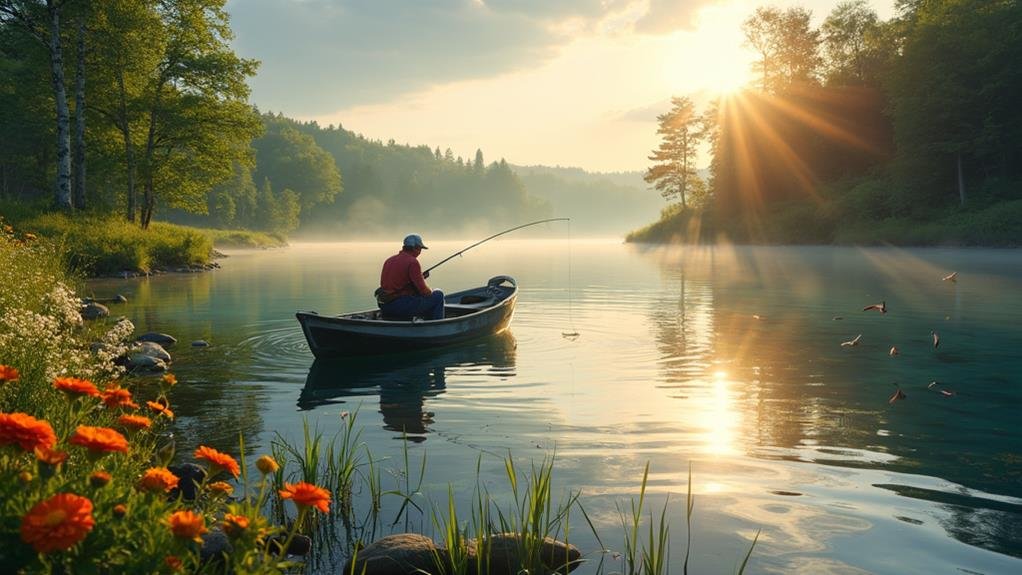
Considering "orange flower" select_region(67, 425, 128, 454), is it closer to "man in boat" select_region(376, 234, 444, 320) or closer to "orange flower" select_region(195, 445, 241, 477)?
"orange flower" select_region(195, 445, 241, 477)

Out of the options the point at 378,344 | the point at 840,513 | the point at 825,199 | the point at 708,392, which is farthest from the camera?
the point at 825,199

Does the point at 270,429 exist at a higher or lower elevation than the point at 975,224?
lower

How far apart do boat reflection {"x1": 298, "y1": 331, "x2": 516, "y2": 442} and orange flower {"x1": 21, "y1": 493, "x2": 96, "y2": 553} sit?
20.9 feet

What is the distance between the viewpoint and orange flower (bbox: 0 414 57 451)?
2510 millimetres

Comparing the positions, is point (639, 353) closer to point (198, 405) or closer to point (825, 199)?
point (198, 405)

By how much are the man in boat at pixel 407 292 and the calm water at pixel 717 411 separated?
3.29 feet

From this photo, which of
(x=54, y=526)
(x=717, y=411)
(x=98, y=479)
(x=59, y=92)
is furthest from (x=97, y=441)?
(x=59, y=92)

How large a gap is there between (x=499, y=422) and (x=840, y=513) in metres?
4.38

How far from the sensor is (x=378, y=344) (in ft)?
44.6

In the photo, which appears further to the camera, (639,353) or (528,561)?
(639,353)

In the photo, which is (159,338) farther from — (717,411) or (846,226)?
(846,226)

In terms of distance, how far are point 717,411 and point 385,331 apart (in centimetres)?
631

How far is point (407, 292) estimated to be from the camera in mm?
14523

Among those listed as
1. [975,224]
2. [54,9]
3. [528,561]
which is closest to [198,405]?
[528,561]
